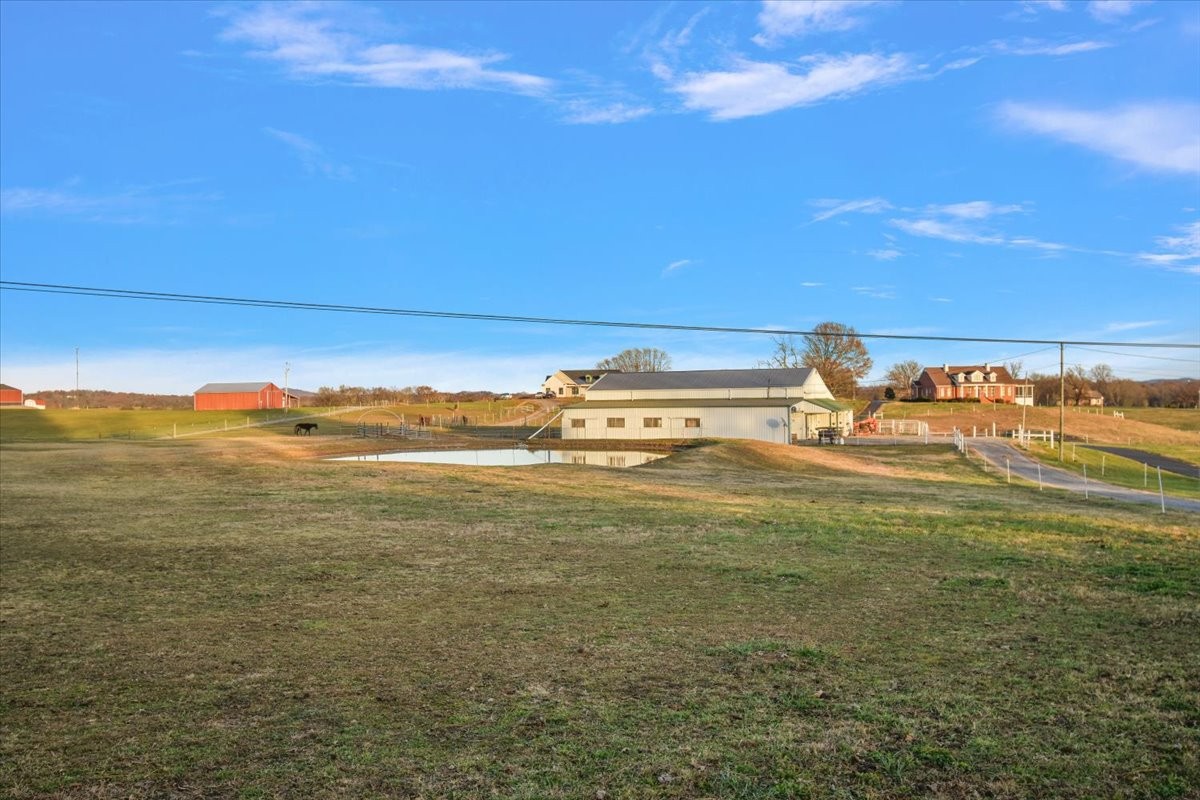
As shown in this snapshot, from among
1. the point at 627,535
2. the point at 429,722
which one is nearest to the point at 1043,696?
the point at 429,722

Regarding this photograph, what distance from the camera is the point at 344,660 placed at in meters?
7.46

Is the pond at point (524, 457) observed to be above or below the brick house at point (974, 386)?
below

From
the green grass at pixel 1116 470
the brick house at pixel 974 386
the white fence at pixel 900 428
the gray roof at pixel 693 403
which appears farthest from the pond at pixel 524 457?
the brick house at pixel 974 386

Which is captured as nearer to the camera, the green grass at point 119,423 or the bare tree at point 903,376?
the green grass at point 119,423

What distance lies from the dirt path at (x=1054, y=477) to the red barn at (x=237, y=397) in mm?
86537

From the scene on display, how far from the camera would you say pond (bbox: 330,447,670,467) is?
3828cm

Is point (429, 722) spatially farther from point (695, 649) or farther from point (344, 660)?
point (695, 649)

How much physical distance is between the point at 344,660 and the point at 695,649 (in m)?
3.30

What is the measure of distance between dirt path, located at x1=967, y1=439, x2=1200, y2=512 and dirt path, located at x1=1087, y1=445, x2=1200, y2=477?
308 inches

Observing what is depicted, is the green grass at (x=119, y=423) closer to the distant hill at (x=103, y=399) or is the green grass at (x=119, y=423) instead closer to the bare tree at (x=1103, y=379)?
the distant hill at (x=103, y=399)

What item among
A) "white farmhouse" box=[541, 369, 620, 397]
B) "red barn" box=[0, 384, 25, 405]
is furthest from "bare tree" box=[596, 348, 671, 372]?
"red barn" box=[0, 384, 25, 405]

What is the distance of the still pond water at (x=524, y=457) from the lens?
38312 mm

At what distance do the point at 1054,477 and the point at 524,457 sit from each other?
2523 centimetres

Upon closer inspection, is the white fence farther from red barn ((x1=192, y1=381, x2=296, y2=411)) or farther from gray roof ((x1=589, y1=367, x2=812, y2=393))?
red barn ((x1=192, y1=381, x2=296, y2=411))
